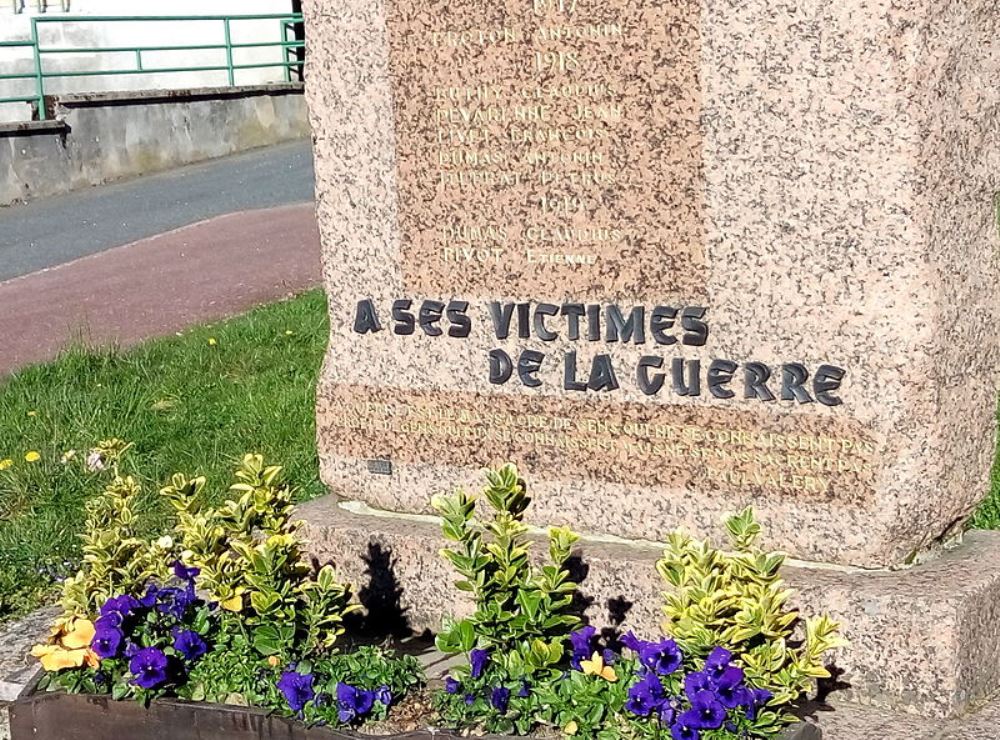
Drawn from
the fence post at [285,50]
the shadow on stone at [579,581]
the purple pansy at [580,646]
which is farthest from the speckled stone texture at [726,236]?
the fence post at [285,50]

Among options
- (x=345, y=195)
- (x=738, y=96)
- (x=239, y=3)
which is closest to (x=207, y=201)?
(x=239, y=3)

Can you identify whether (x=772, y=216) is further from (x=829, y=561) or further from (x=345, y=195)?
(x=345, y=195)

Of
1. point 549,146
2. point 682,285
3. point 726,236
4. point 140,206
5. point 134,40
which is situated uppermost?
point 549,146

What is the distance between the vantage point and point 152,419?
6.23 meters

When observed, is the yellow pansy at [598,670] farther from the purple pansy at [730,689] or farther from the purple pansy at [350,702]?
the purple pansy at [350,702]

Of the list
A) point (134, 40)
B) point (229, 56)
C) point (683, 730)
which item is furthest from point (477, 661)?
point (134, 40)

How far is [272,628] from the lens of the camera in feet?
10.9

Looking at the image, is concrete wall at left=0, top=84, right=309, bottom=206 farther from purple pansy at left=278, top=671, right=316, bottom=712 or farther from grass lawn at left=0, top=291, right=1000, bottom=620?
purple pansy at left=278, top=671, right=316, bottom=712

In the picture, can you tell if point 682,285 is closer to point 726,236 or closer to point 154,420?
point 726,236

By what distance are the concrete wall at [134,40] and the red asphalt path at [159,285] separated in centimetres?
620

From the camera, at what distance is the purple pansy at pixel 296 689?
3.15m

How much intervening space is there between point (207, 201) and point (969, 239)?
10.9 metres

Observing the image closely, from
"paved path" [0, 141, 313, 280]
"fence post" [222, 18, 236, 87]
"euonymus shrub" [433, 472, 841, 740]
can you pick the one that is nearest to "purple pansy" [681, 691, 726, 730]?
"euonymus shrub" [433, 472, 841, 740]

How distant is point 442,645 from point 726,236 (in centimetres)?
119
